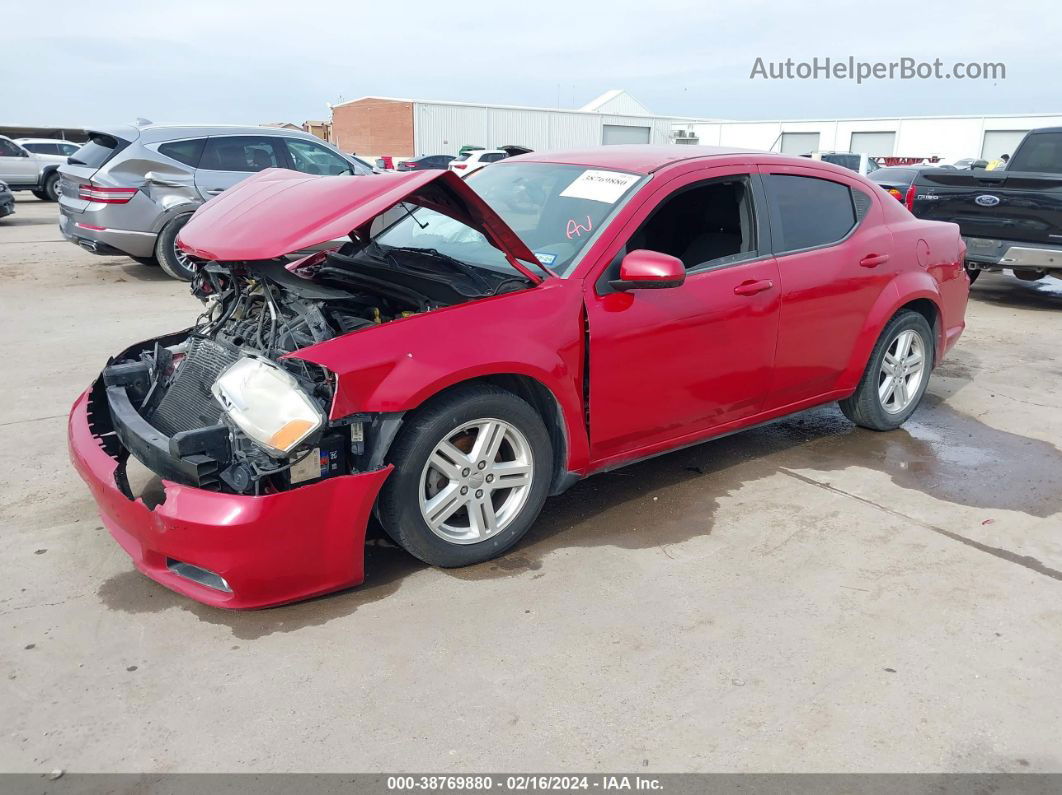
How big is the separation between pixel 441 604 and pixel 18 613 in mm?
1576

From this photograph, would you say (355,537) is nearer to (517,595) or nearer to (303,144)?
(517,595)

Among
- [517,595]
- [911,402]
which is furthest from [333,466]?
[911,402]

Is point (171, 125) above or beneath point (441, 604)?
above

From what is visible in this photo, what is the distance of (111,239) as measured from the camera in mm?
9297

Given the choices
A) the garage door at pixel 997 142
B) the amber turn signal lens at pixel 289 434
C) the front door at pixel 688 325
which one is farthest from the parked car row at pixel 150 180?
the garage door at pixel 997 142

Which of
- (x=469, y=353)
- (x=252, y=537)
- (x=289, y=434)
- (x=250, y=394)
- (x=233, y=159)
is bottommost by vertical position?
(x=252, y=537)

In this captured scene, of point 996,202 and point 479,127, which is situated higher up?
point 479,127

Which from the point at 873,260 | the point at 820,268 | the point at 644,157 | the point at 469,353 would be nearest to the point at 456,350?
the point at 469,353

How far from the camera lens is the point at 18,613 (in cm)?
310

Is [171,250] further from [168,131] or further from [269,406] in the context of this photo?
[269,406]

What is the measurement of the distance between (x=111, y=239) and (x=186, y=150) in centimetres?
132

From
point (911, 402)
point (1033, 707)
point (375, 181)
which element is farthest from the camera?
point (911, 402)

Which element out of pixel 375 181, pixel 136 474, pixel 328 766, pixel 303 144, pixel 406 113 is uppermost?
pixel 406 113

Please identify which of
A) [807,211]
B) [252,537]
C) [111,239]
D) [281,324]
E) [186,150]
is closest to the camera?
[252,537]
